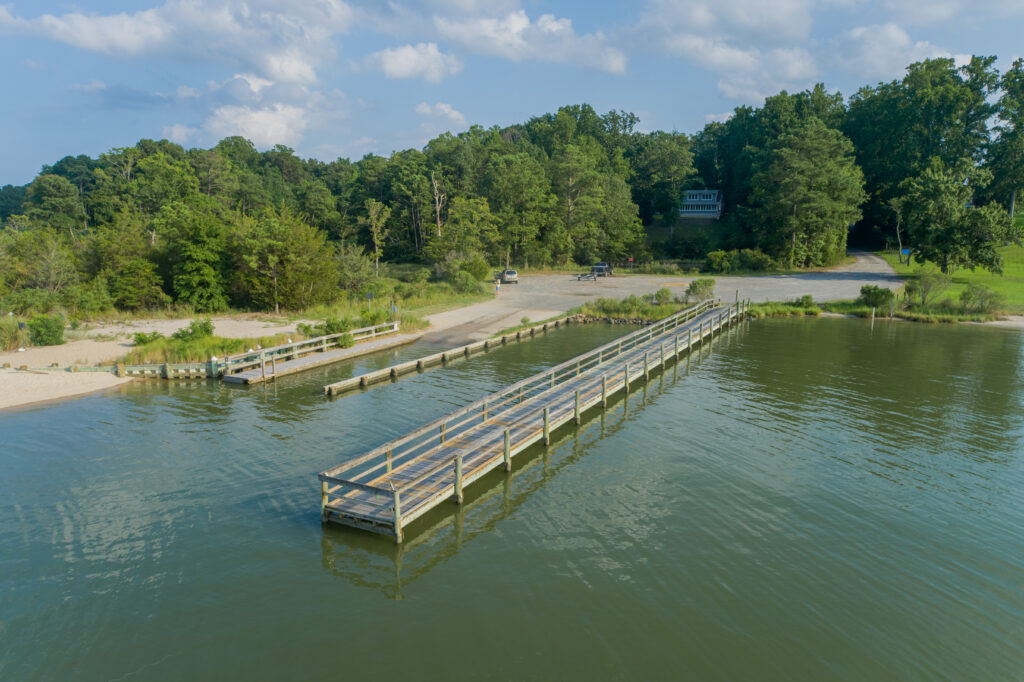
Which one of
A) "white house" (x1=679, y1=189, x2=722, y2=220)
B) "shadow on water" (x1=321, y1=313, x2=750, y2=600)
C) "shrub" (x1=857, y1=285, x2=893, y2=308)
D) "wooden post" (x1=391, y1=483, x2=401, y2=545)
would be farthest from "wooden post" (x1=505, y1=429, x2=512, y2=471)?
"white house" (x1=679, y1=189, x2=722, y2=220)

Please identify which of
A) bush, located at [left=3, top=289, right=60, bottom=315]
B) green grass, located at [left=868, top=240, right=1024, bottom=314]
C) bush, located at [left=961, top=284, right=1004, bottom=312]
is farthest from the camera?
green grass, located at [left=868, top=240, right=1024, bottom=314]

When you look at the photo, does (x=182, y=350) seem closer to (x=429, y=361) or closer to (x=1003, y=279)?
(x=429, y=361)

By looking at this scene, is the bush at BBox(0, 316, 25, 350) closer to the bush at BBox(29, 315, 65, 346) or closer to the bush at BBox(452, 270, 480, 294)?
the bush at BBox(29, 315, 65, 346)

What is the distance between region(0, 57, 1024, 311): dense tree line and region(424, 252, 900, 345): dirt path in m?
4.61

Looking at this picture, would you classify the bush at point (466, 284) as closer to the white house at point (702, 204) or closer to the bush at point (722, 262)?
the bush at point (722, 262)

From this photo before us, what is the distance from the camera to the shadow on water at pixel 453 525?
12391 mm

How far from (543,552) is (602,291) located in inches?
1836

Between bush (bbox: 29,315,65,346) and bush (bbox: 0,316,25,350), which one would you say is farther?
bush (bbox: 29,315,65,346)

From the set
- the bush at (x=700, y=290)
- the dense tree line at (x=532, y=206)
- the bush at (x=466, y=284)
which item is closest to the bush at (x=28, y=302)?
the dense tree line at (x=532, y=206)

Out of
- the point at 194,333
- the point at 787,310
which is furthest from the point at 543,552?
the point at 787,310

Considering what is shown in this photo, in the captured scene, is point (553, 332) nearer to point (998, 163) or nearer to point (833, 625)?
point (833, 625)

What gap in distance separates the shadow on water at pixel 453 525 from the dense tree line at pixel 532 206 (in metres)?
29.2

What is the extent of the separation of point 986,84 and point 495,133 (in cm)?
7425

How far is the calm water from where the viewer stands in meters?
9.95
